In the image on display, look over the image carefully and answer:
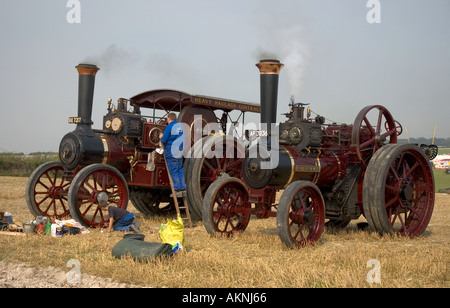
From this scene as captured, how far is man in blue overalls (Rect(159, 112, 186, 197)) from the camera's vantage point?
743 cm

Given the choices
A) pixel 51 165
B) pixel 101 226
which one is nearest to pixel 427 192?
pixel 101 226

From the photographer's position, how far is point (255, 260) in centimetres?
525

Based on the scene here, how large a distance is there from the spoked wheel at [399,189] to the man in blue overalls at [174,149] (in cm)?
259

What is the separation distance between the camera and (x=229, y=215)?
7.04 m

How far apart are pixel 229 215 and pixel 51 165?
3582 mm

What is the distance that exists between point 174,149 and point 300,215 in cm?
222

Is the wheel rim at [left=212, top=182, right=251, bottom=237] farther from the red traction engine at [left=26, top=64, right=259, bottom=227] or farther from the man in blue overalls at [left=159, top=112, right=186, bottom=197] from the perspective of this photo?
the red traction engine at [left=26, top=64, right=259, bottom=227]

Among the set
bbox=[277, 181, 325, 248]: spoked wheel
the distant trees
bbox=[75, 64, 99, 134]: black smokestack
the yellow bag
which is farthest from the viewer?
the distant trees

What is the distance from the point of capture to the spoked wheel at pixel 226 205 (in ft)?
22.0

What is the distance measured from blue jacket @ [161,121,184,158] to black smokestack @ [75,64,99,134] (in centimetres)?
174

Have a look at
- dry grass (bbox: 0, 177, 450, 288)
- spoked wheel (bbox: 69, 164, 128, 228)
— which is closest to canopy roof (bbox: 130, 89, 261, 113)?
spoked wheel (bbox: 69, 164, 128, 228)

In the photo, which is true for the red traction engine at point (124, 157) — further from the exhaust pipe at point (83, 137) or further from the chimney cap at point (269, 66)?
the chimney cap at point (269, 66)

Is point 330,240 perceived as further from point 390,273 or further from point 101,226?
point 101,226

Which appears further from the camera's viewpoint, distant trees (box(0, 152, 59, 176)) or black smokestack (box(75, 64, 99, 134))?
distant trees (box(0, 152, 59, 176))
